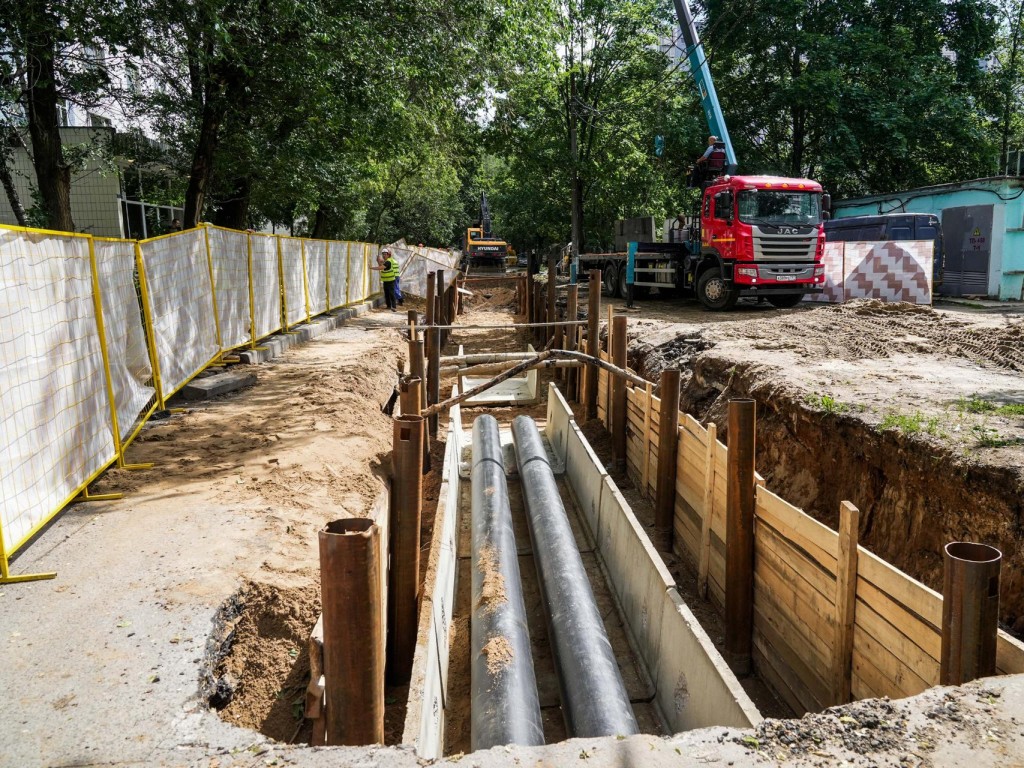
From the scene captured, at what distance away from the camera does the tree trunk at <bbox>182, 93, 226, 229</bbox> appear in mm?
10898

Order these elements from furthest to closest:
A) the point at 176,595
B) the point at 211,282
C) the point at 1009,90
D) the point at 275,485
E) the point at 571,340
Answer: the point at 1009,90 → the point at 571,340 → the point at 211,282 → the point at 275,485 → the point at 176,595

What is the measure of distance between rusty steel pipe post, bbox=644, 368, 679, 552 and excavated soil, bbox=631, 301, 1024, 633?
3.48 feet

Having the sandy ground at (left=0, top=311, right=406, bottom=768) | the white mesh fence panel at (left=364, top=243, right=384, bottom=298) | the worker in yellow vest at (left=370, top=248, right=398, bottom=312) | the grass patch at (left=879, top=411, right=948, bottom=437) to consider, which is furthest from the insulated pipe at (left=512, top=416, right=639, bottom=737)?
the white mesh fence panel at (left=364, top=243, right=384, bottom=298)

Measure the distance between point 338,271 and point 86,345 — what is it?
1418 centimetres

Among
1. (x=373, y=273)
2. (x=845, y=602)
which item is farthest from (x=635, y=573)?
(x=373, y=273)

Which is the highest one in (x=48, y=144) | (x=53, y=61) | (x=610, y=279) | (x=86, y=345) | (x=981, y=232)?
(x=53, y=61)

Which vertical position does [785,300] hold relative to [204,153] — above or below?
below

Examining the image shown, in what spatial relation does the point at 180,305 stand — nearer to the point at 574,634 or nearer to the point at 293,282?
the point at 574,634

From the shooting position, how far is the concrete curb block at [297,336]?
33.9ft

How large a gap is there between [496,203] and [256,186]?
121ft

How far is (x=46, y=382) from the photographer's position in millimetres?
4473

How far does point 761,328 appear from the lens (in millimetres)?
11750

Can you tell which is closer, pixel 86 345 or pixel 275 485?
pixel 86 345

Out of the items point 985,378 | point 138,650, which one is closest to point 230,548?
point 138,650
